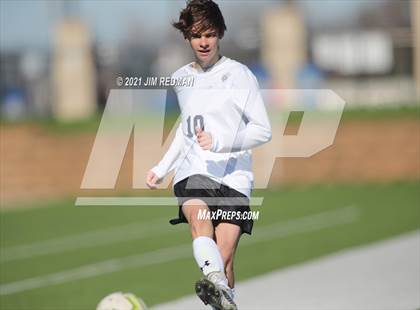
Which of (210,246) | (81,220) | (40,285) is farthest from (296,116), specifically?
(210,246)

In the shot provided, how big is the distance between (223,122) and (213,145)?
32 centimetres

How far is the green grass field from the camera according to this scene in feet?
37.0

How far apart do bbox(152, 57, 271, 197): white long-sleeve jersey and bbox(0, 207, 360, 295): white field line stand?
500 centimetres

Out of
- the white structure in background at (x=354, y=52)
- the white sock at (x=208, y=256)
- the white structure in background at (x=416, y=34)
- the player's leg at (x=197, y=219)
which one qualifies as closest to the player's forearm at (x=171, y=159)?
the player's leg at (x=197, y=219)

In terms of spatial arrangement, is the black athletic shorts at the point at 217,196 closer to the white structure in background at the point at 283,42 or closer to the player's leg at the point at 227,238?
the player's leg at the point at 227,238

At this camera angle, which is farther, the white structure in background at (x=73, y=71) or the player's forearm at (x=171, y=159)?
the white structure in background at (x=73, y=71)

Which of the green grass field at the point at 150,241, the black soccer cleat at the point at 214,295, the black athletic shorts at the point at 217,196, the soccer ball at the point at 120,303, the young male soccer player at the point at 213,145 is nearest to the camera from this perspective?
the black soccer cleat at the point at 214,295

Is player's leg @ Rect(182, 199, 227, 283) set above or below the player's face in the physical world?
below

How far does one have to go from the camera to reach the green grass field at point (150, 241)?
11.3m

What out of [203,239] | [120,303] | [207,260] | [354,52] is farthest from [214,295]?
[354,52]

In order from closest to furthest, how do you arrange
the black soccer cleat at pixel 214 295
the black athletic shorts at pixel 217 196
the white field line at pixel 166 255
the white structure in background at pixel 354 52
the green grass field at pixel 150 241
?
the black soccer cleat at pixel 214 295 < the black athletic shorts at pixel 217 196 < the green grass field at pixel 150 241 < the white field line at pixel 166 255 < the white structure in background at pixel 354 52

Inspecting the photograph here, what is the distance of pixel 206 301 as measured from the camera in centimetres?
641

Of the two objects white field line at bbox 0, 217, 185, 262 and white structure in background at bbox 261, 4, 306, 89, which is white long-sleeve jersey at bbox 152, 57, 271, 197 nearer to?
white field line at bbox 0, 217, 185, 262

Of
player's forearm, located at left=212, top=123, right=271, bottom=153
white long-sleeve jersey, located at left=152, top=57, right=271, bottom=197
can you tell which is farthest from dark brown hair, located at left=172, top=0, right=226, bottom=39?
player's forearm, located at left=212, top=123, right=271, bottom=153
